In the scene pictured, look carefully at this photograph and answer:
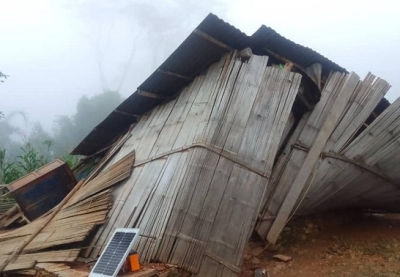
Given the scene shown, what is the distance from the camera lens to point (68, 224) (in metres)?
5.34

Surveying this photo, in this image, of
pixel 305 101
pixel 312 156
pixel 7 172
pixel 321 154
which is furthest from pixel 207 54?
pixel 7 172

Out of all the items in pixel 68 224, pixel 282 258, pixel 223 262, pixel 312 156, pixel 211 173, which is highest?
pixel 312 156

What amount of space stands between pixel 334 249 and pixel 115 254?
167 inches

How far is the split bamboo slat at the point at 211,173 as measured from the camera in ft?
13.9

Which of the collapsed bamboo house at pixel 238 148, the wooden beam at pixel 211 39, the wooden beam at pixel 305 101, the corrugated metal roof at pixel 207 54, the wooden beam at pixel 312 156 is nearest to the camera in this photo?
the collapsed bamboo house at pixel 238 148

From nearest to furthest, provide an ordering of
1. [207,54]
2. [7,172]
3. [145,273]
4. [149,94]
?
[145,273] < [207,54] < [149,94] < [7,172]

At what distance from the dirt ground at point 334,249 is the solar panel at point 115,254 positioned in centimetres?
241

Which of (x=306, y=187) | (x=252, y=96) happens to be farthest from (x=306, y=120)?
(x=252, y=96)

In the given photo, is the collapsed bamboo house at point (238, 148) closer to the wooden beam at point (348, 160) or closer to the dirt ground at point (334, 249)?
the wooden beam at point (348, 160)

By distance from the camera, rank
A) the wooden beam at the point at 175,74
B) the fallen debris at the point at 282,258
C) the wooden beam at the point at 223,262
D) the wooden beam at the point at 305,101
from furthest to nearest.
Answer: the wooden beam at the point at 305,101 → the wooden beam at the point at 175,74 → the fallen debris at the point at 282,258 → the wooden beam at the point at 223,262

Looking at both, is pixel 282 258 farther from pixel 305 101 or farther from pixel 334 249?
pixel 305 101

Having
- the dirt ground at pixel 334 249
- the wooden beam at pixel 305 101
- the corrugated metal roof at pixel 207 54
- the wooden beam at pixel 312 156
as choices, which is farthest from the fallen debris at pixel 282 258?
the corrugated metal roof at pixel 207 54

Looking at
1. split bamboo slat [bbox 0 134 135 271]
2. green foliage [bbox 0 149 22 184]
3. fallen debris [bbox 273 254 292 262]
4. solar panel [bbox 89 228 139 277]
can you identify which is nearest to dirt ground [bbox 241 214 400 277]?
fallen debris [bbox 273 254 292 262]

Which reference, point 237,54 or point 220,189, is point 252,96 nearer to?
point 237,54
